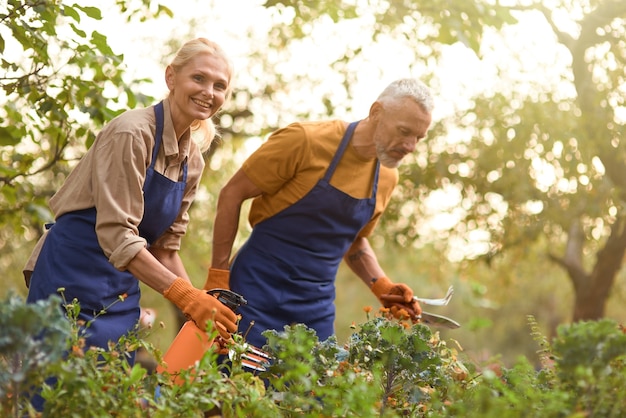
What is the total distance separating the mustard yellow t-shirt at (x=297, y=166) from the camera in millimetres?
3457

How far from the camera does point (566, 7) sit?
6855 millimetres

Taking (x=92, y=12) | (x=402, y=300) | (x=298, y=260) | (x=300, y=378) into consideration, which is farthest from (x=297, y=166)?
(x=300, y=378)

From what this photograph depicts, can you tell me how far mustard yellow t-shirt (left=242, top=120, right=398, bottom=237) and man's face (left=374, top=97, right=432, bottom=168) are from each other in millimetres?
160

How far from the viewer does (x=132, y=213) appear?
253cm

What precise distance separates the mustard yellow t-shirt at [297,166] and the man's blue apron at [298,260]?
0.11 feet

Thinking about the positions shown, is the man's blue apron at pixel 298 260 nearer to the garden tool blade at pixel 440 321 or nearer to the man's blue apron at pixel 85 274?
the garden tool blade at pixel 440 321

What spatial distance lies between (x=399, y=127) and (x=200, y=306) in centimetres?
142

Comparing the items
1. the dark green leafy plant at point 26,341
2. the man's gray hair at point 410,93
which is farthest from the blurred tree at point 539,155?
the dark green leafy plant at point 26,341

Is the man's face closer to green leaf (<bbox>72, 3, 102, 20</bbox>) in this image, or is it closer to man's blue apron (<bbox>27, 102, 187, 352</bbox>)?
man's blue apron (<bbox>27, 102, 187, 352</bbox>)

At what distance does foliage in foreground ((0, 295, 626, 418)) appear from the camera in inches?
66.2

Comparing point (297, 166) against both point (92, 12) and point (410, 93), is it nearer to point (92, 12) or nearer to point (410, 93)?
point (410, 93)

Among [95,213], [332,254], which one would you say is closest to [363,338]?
[95,213]

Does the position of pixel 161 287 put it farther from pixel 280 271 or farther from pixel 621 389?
pixel 621 389

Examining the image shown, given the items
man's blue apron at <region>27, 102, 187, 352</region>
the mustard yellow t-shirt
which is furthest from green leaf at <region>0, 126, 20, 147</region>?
man's blue apron at <region>27, 102, 187, 352</region>
